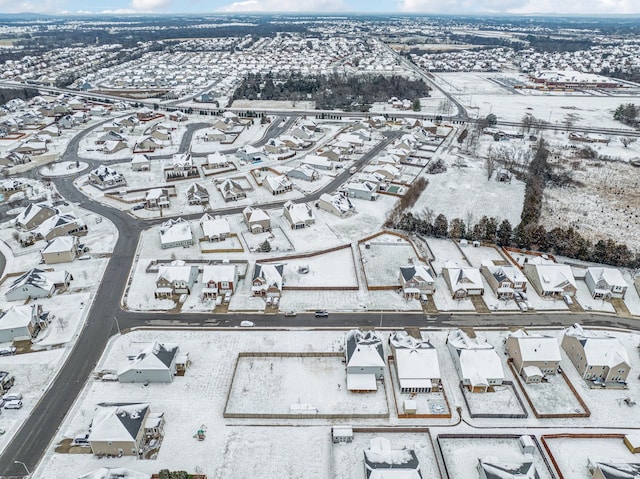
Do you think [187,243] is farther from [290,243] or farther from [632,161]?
[632,161]

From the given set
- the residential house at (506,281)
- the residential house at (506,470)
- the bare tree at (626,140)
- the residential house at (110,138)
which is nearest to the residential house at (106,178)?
the residential house at (110,138)

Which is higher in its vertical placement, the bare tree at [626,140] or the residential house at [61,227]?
the residential house at [61,227]

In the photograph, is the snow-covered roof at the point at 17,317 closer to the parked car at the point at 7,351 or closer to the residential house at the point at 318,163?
the parked car at the point at 7,351

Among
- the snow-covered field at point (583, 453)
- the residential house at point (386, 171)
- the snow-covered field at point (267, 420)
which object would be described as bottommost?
the snow-covered field at point (583, 453)

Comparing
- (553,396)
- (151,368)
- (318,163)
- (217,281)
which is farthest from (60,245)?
(553,396)

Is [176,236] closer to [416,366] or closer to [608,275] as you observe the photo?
[416,366]

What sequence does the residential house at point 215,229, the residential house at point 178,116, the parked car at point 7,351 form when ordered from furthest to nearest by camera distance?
1. the residential house at point 178,116
2. the residential house at point 215,229
3. the parked car at point 7,351

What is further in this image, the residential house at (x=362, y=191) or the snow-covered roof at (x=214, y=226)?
the residential house at (x=362, y=191)

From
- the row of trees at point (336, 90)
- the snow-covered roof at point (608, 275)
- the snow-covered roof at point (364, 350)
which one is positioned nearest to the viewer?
the snow-covered roof at point (364, 350)
